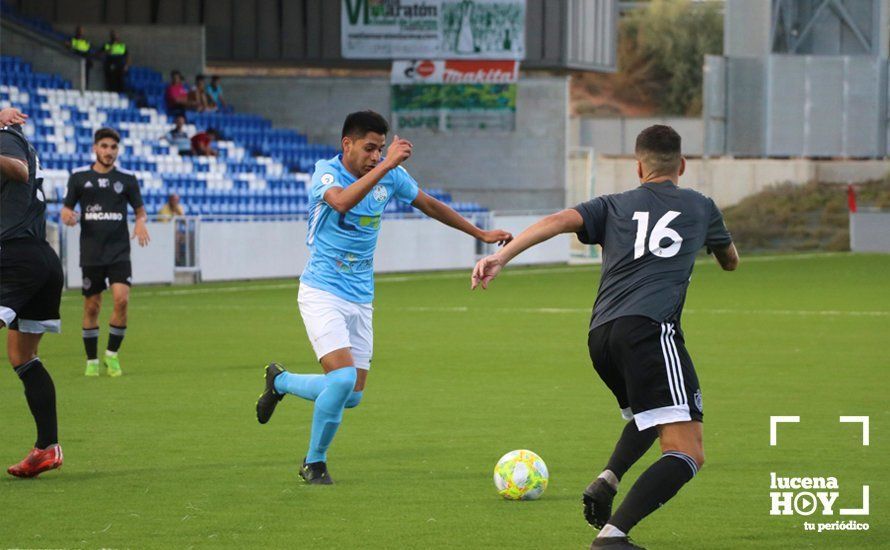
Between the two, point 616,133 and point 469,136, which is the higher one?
point 616,133

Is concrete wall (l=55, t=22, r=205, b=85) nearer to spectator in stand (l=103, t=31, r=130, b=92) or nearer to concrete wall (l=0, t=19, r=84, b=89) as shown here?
spectator in stand (l=103, t=31, r=130, b=92)

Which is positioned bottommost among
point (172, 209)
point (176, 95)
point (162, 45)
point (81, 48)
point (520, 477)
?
point (520, 477)

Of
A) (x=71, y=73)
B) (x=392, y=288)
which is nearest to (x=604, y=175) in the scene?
(x=71, y=73)

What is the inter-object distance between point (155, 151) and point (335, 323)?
24.6m

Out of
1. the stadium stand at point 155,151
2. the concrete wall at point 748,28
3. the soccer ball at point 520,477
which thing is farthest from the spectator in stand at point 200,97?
the soccer ball at point 520,477

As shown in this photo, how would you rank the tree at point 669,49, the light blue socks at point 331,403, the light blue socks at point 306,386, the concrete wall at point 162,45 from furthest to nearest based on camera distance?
the tree at point 669,49
the concrete wall at point 162,45
the light blue socks at point 306,386
the light blue socks at point 331,403

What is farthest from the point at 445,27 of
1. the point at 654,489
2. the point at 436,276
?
the point at 654,489

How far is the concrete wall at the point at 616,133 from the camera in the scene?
57.9 metres

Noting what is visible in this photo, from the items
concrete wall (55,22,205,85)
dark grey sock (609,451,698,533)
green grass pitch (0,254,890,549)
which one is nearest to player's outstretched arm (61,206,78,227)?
green grass pitch (0,254,890,549)

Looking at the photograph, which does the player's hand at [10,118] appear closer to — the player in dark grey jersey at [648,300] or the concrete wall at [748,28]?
the player in dark grey jersey at [648,300]

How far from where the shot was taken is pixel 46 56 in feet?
109

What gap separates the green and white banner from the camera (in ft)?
122

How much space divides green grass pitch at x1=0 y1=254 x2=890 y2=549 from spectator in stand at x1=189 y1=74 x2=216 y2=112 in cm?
1544

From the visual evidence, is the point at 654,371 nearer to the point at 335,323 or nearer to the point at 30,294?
the point at 335,323
